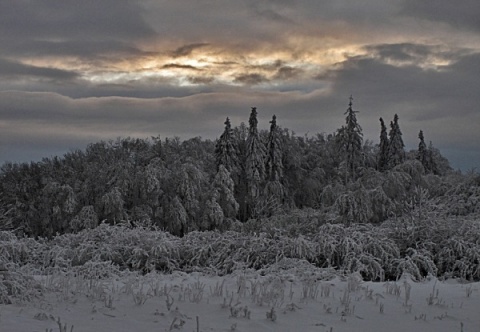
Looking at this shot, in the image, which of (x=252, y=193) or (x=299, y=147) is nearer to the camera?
(x=252, y=193)

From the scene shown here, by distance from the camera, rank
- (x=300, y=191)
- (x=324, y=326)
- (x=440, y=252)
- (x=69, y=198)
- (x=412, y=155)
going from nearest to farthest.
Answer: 1. (x=324, y=326)
2. (x=440, y=252)
3. (x=69, y=198)
4. (x=300, y=191)
5. (x=412, y=155)

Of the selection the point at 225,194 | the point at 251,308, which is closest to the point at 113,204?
the point at 225,194

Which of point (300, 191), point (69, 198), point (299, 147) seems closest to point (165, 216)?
point (69, 198)

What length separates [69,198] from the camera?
39.8 m

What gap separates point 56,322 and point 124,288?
2374mm

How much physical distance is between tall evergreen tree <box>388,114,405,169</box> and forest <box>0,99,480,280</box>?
12 cm

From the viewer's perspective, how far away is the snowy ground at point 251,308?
6.27 m

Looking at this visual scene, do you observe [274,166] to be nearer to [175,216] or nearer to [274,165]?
[274,165]

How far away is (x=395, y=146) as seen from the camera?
58250mm

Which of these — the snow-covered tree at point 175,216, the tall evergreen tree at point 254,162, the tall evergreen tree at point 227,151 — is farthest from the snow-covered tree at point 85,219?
the tall evergreen tree at point 254,162

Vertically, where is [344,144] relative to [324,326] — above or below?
above

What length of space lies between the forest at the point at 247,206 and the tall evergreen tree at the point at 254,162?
4.6 inches

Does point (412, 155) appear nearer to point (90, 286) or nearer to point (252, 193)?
point (252, 193)

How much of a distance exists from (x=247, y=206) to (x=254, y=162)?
458cm
